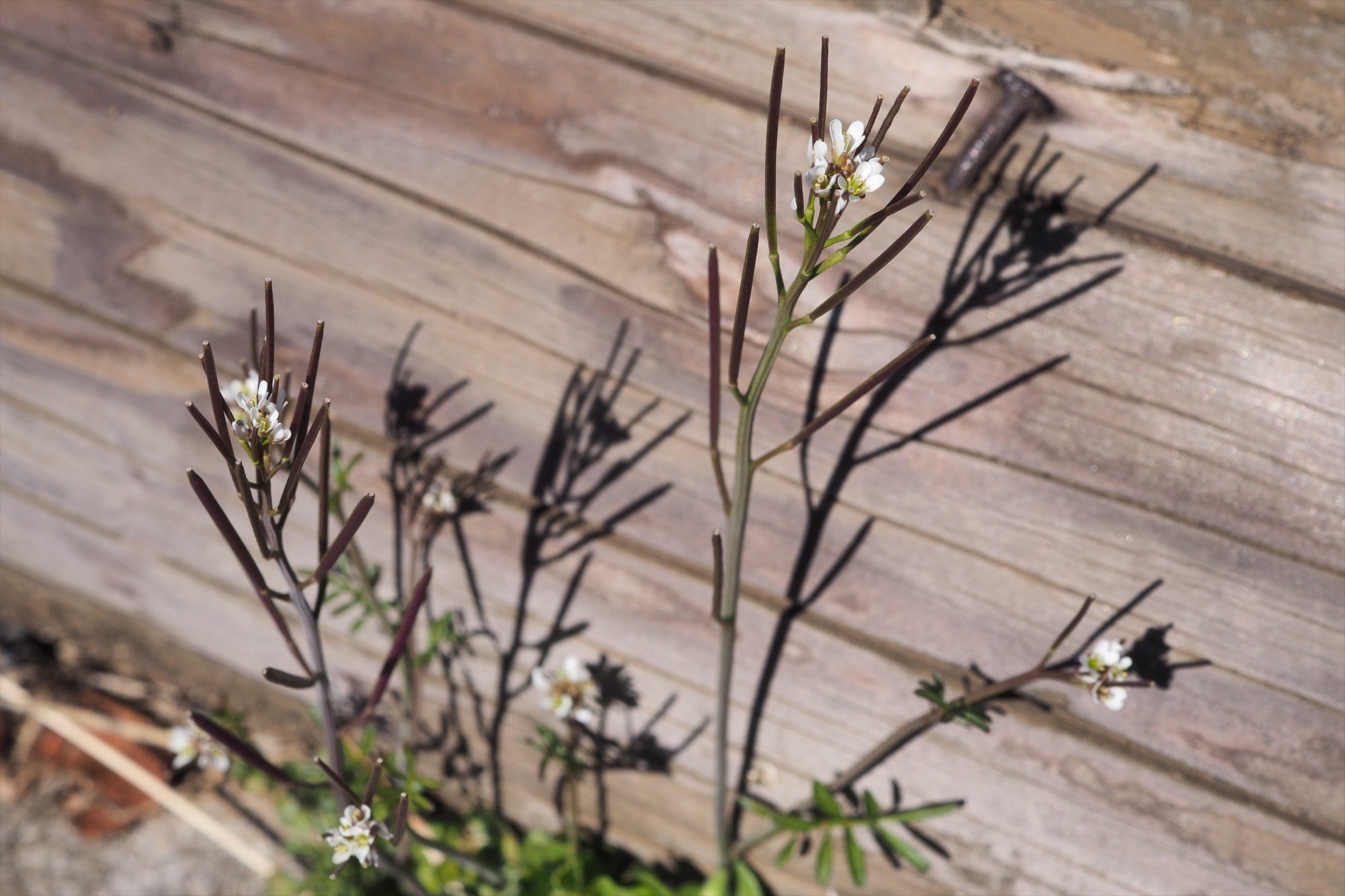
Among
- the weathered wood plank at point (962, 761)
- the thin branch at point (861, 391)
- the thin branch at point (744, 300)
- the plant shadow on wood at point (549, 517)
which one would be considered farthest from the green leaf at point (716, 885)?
the thin branch at point (744, 300)

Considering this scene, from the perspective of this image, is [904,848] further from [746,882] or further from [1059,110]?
[1059,110]

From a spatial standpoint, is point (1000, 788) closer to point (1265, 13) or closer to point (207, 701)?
point (1265, 13)

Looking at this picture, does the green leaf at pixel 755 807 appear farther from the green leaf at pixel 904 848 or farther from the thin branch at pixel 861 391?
the thin branch at pixel 861 391

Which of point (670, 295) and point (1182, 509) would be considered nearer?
point (1182, 509)

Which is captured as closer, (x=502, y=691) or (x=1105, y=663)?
(x=1105, y=663)

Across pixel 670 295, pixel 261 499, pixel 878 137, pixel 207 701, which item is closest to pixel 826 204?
pixel 878 137

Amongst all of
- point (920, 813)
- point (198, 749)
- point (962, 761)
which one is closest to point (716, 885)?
point (920, 813)
